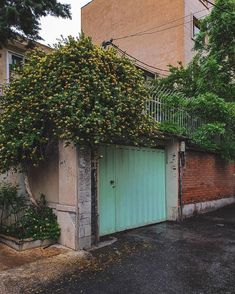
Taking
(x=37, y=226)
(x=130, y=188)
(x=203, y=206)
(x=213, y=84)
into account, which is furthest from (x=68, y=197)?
(x=213, y=84)

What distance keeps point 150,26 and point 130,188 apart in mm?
11770

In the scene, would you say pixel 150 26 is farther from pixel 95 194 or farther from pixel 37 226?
pixel 37 226

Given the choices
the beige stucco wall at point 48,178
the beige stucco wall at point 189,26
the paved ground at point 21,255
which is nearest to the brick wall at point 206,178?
the beige stucco wall at point 48,178

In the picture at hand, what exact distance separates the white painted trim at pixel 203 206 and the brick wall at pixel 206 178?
0.13m

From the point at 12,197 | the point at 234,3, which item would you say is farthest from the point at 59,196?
the point at 234,3

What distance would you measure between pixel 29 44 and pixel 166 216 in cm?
624

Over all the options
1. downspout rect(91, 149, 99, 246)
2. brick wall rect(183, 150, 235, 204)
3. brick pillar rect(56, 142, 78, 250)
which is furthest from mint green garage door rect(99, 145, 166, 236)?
brick pillar rect(56, 142, 78, 250)

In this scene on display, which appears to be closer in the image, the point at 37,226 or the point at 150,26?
the point at 37,226

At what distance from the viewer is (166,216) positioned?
9070 millimetres

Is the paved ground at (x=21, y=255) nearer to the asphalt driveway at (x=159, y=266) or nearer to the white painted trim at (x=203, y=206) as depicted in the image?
the asphalt driveway at (x=159, y=266)

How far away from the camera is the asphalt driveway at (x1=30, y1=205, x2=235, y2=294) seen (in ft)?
14.1

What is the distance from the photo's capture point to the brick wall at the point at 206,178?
376 inches

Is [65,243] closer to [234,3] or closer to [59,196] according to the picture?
[59,196]

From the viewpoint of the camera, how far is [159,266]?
5.16 meters
